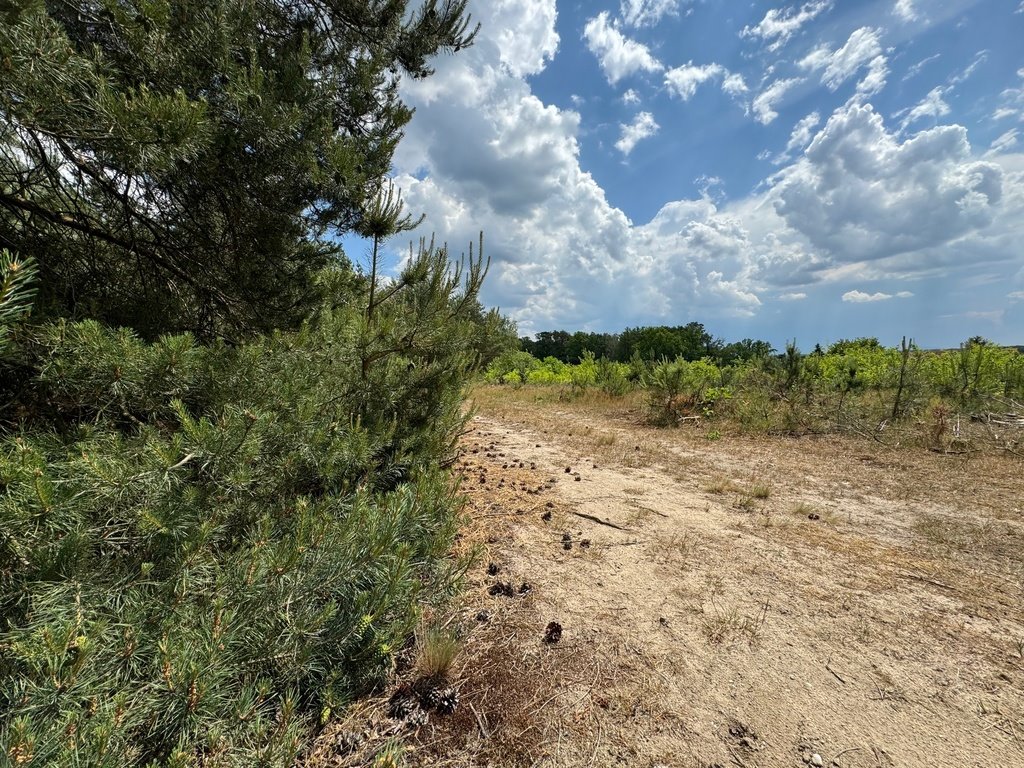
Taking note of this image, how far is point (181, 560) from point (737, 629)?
227cm

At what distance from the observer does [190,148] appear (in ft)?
4.29

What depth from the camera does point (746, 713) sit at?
58.6 inches

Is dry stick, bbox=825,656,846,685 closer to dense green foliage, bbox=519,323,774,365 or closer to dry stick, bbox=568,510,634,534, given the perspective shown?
dry stick, bbox=568,510,634,534

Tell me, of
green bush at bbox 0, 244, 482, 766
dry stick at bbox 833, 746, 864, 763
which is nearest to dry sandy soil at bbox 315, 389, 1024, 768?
dry stick at bbox 833, 746, 864, 763

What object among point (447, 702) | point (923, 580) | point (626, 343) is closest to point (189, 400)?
point (447, 702)

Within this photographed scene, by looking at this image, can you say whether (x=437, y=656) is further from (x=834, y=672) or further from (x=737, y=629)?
(x=834, y=672)

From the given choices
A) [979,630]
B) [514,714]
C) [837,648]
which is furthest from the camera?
[979,630]

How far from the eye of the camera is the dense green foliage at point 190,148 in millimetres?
1185

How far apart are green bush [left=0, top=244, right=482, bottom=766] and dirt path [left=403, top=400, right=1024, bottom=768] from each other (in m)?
0.52

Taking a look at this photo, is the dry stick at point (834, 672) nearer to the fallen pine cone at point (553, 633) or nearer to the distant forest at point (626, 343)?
the fallen pine cone at point (553, 633)

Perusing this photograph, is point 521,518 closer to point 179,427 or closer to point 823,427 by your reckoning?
point 179,427

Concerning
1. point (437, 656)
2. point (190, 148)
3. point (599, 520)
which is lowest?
point (437, 656)

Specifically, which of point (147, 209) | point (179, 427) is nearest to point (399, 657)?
point (179, 427)

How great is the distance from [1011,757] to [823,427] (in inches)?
282
